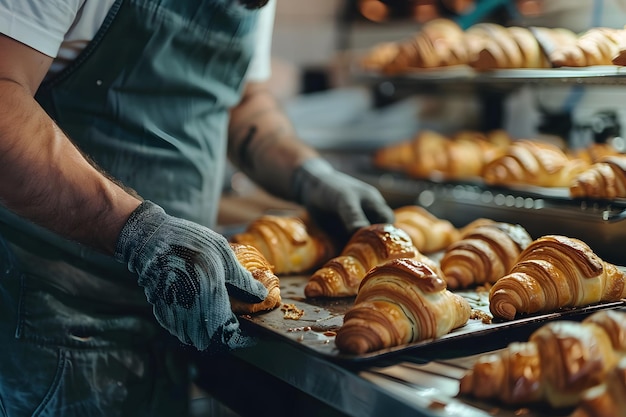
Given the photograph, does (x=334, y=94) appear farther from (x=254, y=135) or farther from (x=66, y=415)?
(x=66, y=415)

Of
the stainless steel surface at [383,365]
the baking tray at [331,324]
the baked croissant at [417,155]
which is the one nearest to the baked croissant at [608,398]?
the stainless steel surface at [383,365]

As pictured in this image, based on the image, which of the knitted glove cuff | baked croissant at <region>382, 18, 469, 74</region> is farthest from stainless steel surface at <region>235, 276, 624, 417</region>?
baked croissant at <region>382, 18, 469, 74</region>

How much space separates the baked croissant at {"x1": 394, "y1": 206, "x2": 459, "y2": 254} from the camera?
2.28 meters

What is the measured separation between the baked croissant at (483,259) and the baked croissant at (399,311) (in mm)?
377

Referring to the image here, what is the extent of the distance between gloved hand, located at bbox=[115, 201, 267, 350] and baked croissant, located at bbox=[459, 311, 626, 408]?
1.74ft

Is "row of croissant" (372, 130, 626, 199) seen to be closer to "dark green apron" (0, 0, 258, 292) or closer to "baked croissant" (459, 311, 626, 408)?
"baked croissant" (459, 311, 626, 408)

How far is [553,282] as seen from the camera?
1590 millimetres

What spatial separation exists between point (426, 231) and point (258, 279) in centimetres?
74

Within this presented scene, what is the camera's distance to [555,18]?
2762 millimetres

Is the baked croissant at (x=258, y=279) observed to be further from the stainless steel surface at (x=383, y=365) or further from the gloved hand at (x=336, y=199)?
the gloved hand at (x=336, y=199)

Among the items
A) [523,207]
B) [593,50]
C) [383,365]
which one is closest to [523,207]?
[523,207]

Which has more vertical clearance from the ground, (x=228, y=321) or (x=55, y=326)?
(x=228, y=321)

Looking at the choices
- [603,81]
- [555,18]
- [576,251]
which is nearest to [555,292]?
[576,251]

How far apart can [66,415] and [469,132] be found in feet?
7.44
